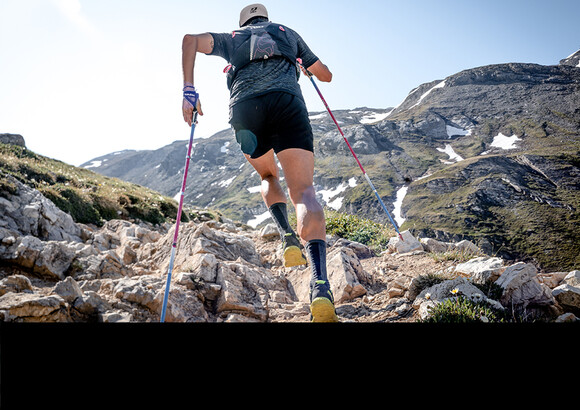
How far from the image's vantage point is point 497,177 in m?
54.1

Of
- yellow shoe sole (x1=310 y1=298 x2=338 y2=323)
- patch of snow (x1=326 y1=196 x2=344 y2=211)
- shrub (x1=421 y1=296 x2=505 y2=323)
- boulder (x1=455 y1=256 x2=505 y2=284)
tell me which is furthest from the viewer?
patch of snow (x1=326 y1=196 x2=344 y2=211)

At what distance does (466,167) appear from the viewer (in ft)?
240

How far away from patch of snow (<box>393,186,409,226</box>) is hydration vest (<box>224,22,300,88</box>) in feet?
226

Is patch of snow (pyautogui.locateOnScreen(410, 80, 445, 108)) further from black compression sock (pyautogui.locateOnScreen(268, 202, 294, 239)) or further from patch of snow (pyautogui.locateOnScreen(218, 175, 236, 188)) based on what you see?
black compression sock (pyautogui.locateOnScreen(268, 202, 294, 239))

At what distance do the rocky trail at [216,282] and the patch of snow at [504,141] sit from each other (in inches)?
3254

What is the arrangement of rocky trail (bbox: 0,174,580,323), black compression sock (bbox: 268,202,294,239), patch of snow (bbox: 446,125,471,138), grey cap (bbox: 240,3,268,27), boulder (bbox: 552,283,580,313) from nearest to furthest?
1. rocky trail (bbox: 0,174,580,323)
2. boulder (bbox: 552,283,580,313)
3. black compression sock (bbox: 268,202,294,239)
4. grey cap (bbox: 240,3,268,27)
5. patch of snow (bbox: 446,125,471,138)

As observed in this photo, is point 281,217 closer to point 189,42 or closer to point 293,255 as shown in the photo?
point 293,255

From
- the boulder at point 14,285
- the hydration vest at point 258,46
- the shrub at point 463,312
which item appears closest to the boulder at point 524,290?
the shrub at point 463,312

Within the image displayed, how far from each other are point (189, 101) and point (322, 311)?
241 cm

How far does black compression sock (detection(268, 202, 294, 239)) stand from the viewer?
3.21 m

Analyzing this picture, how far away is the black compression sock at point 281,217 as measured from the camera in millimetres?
3214

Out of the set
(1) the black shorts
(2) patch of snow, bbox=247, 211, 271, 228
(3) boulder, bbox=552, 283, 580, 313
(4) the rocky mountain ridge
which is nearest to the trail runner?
(1) the black shorts
